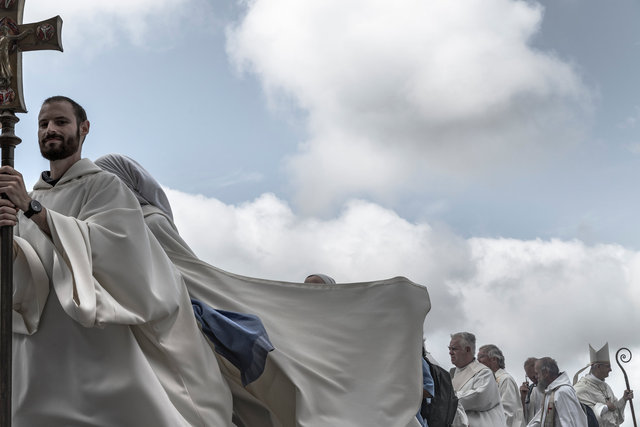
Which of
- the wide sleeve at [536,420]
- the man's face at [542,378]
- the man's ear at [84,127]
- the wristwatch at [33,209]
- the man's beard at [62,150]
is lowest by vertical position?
the wide sleeve at [536,420]

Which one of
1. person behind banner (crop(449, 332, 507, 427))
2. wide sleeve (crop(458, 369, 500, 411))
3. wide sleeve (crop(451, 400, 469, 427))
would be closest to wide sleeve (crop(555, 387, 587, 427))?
person behind banner (crop(449, 332, 507, 427))

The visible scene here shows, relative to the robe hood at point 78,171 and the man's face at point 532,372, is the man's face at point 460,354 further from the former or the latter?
the robe hood at point 78,171

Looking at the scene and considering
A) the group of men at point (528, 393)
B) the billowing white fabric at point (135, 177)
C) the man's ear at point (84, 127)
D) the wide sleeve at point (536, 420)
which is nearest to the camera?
the man's ear at point (84, 127)

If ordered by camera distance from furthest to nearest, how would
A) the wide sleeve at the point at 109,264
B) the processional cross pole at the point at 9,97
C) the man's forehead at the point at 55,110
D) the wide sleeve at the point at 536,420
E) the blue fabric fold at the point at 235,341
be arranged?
the wide sleeve at the point at 536,420
the blue fabric fold at the point at 235,341
the man's forehead at the point at 55,110
the wide sleeve at the point at 109,264
the processional cross pole at the point at 9,97

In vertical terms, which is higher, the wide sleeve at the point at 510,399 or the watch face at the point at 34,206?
the watch face at the point at 34,206

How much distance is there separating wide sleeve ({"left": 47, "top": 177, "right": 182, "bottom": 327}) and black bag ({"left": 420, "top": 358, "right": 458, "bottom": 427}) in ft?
11.2

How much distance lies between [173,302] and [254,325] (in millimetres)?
819

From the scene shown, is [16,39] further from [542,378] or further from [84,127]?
[542,378]

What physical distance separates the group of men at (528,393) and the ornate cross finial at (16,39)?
538cm

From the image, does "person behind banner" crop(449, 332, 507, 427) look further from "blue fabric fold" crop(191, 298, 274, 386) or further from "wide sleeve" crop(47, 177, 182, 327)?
"wide sleeve" crop(47, 177, 182, 327)

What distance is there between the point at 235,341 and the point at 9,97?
1.78 m

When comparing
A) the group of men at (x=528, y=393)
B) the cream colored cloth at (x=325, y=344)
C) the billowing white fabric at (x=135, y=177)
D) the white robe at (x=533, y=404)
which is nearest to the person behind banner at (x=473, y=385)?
the group of men at (x=528, y=393)

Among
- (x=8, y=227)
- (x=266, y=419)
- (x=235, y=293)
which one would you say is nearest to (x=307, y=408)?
(x=266, y=419)

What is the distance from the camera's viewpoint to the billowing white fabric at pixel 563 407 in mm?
11719
